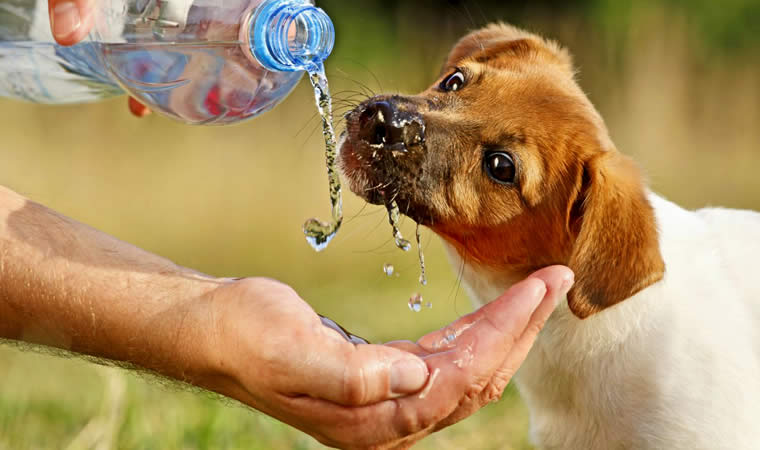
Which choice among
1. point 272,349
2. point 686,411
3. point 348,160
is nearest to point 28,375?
point 348,160

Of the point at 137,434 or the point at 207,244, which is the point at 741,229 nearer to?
the point at 137,434

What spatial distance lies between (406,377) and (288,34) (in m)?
1.13

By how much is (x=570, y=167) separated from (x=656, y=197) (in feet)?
1.23

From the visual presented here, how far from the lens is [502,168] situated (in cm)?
320

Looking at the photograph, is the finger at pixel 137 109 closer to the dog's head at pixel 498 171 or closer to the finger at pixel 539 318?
the dog's head at pixel 498 171

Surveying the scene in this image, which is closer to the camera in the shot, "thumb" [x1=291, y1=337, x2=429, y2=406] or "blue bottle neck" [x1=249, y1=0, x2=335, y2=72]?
"thumb" [x1=291, y1=337, x2=429, y2=406]

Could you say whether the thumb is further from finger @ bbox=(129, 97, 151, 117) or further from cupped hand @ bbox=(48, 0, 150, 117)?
finger @ bbox=(129, 97, 151, 117)

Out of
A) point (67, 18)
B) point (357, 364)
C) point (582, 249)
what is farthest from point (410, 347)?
point (67, 18)

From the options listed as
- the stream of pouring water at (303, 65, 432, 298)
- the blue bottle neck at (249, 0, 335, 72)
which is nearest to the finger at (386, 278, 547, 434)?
the stream of pouring water at (303, 65, 432, 298)

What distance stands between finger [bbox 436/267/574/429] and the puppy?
0.31m

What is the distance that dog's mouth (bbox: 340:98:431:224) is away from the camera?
124 inches

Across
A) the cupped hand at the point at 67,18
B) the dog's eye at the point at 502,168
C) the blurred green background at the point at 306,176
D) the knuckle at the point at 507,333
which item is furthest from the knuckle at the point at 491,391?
the cupped hand at the point at 67,18

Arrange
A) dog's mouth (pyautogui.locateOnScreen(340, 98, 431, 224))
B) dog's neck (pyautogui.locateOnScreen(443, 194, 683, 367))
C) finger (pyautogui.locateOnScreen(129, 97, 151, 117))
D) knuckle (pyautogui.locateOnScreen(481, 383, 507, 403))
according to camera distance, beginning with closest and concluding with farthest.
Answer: knuckle (pyautogui.locateOnScreen(481, 383, 507, 403)) → dog's neck (pyautogui.locateOnScreen(443, 194, 683, 367)) → dog's mouth (pyautogui.locateOnScreen(340, 98, 431, 224)) → finger (pyautogui.locateOnScreen(129, 97, 151, 117))

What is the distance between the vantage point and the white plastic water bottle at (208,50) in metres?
2.81
